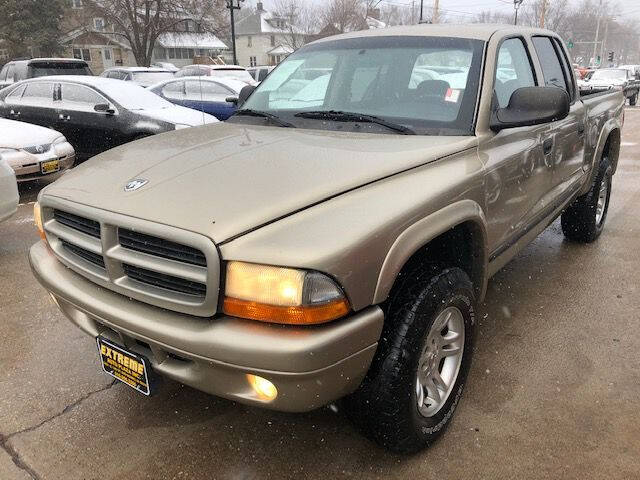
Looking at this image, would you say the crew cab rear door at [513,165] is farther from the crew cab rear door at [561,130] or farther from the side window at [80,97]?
the side window at [80,97]

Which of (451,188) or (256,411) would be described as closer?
(451,188)

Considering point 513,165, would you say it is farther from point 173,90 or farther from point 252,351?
point 173,90

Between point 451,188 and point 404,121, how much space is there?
607 mm

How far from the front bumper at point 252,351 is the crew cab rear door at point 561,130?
212 centimetres

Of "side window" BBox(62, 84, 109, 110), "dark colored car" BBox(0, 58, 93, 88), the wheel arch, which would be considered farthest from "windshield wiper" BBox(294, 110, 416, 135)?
"dark colored car" BBox(0, 58, 93, 88)

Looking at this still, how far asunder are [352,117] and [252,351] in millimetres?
1528

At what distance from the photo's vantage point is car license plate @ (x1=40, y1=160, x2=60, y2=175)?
6.79m

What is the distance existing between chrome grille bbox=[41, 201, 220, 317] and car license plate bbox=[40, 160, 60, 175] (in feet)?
16.8

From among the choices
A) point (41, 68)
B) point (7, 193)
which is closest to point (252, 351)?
point (7, 193)

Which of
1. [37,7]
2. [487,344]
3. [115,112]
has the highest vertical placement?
[37,7]

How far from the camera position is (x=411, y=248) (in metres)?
1.96

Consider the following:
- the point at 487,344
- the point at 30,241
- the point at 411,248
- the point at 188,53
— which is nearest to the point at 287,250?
the point at 411,248

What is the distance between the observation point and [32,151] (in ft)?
22.2

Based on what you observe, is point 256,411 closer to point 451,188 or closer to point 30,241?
point 451,188
